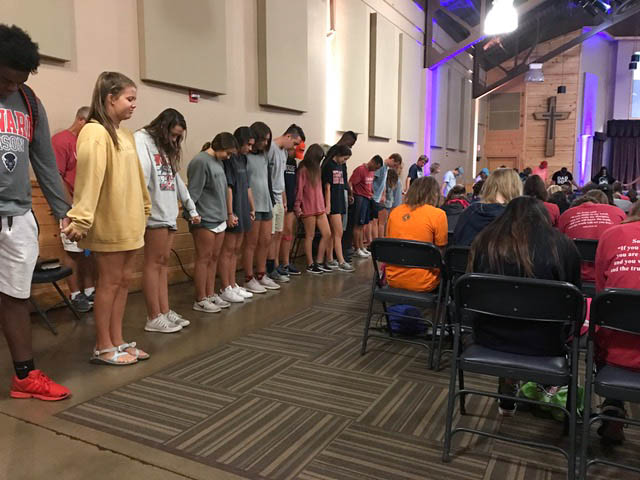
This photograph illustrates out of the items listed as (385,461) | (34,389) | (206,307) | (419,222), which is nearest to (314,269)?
(206,307)

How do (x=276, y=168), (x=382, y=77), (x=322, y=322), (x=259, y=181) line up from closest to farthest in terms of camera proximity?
(x=322, y=322) < (x=259, y=181) < (x=276, y=168) < (x=382, y=77)

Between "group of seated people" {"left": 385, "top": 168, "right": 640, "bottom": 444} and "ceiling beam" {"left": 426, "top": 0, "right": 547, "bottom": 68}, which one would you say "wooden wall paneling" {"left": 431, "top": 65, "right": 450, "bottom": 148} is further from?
"group of seated people" {"left": 385, "top": 168, "right": 640, "bottom": 444}

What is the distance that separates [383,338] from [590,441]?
141 centimetres

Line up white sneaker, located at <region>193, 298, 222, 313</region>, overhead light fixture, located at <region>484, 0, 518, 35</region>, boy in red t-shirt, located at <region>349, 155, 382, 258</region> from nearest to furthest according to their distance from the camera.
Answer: white sneaker, located at <region>193, 298, 222, 313</region> < boy in red t-shirt, located at <region>349, 155, 382, 258</region> < overhead light fixture, located at <region>484, 0, 518, 35</region>

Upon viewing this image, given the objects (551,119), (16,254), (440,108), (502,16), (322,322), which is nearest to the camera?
(16,254)

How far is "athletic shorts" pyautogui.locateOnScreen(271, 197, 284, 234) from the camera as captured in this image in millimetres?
4832

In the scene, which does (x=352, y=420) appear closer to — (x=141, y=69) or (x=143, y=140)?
(x=143, y=140)

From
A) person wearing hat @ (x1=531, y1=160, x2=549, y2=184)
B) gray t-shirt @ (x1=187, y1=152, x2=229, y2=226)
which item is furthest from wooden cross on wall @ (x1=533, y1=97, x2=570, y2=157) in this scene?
gray t-shirt @ (x1=187, y1=152, x2=229, y2=226)

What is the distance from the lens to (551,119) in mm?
15633

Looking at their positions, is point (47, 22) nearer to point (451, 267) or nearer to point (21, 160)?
point (21, 160)

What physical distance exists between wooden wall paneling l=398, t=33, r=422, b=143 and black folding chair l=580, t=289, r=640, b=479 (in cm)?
863

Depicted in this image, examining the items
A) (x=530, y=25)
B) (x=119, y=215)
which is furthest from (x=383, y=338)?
(x=530, y=25)

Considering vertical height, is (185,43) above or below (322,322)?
above

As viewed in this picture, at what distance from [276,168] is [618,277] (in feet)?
11.0
